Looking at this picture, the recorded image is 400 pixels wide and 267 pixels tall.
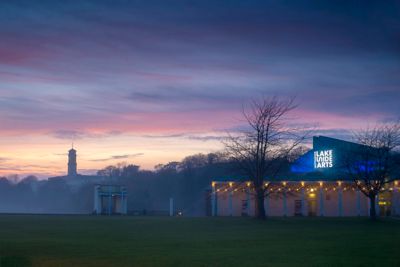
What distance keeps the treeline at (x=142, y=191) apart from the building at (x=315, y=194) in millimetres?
28132

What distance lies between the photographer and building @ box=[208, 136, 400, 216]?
3012 inches

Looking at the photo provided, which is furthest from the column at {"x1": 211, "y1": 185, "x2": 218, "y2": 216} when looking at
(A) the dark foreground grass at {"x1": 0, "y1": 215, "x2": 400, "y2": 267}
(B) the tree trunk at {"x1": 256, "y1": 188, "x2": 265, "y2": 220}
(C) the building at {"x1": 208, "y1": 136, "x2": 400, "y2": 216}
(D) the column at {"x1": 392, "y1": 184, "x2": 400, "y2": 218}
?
(A) the dark foreground grass at {"x1": 0, "y1": 215, "x2": 400, "y2": 267}

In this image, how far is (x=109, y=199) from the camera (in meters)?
83.9

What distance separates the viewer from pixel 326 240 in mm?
30141

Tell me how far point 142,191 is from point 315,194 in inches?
2551

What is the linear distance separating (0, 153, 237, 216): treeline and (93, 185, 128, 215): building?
23717mm

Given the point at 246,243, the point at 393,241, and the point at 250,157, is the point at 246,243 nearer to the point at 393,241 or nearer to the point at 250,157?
the point at 393,241

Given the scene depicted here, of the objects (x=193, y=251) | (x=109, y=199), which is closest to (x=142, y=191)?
(x=109, y=199)

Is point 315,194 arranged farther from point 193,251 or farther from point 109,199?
point 193,251

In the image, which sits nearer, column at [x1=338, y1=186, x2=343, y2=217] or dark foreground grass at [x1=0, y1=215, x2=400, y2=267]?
dark foreground grass at [x1=0, y1=215, x2=400, y2=267]

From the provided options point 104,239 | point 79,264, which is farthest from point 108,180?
point 79,264

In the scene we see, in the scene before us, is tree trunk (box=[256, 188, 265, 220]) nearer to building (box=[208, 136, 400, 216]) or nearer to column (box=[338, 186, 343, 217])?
building (box=[208, 136, 400, 216])

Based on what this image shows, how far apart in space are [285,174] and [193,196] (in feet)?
190

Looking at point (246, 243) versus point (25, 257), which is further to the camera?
point (246, 243)
